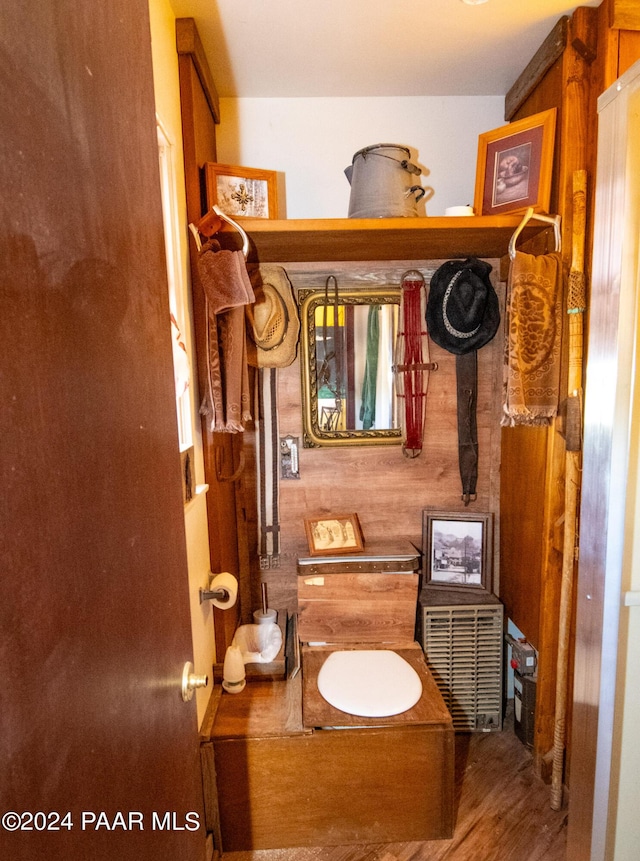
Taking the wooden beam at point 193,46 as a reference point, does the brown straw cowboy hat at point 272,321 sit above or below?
below

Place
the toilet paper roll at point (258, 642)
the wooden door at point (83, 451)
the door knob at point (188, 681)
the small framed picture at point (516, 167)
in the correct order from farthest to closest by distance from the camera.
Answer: the toilet paper roll at point (258, 642) < the small framed picture at point (516, 167) < the door knob at point (188, 681) < the wooden door at point (83, 451)

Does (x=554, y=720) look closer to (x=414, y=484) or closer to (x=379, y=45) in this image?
(x=414, y=484)

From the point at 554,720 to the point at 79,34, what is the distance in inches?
89.7

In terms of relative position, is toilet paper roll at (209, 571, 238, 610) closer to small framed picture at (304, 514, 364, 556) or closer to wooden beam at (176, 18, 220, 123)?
small framed picture at (304, 514, 364, 556)

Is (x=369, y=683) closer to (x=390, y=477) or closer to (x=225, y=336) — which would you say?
(x=390, y=477)

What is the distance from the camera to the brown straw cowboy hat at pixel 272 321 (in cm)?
189

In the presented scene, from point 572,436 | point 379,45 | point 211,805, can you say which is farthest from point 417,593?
point 379,45

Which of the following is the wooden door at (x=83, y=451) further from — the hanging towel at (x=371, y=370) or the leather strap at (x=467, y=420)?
the leather strap at (x=467, y=420)

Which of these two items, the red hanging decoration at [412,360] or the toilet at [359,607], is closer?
the toilet at [359,607]

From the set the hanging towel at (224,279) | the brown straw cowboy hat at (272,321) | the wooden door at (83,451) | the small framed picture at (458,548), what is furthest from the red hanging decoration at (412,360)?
the wooden door at (83,451)

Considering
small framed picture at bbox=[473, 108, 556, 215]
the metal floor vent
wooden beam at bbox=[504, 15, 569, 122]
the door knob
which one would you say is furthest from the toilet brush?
wooden beam at bbox=[504, 15, 569, 122]

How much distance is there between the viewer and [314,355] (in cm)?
204

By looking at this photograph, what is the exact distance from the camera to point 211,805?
1.48 metres

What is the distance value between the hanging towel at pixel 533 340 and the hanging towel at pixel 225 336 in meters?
0.92
